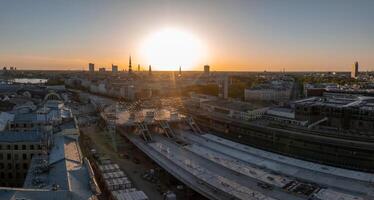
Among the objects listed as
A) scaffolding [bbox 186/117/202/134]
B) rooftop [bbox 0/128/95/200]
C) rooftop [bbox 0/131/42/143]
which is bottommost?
scaffolding [bbox 186/117/202/134]

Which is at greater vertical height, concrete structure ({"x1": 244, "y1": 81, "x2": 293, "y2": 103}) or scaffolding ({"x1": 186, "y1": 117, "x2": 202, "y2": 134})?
concrete structure ({"x1": 244, "y1": 81, "x2": 293, "y2": 103})

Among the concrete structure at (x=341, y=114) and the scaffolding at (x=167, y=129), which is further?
the concrete structure at (x=341, y=114)

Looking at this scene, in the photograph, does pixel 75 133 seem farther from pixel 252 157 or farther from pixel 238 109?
pixel 238 109

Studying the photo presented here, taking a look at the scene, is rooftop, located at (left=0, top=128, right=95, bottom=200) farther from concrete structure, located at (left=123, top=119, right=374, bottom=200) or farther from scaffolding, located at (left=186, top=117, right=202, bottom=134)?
scaffolding, located at (left=186, top=117, right=202, bottom=134)

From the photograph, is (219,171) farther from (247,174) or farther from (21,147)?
(21,147)

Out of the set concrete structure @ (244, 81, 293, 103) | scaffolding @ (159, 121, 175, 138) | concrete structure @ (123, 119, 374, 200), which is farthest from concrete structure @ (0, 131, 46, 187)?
concrete structure @ (244, 81, 293, 103)

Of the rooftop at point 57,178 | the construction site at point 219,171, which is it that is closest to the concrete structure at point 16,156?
the rooftop at point 57,178

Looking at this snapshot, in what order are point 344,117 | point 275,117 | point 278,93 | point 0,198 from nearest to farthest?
point 0,198, point 344,117, point 275,117, point 278,93

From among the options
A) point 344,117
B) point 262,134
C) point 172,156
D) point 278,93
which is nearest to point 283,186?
point 172,156

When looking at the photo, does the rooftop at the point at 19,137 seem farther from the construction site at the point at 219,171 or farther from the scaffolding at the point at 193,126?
the scaffolding at the point at 193,126

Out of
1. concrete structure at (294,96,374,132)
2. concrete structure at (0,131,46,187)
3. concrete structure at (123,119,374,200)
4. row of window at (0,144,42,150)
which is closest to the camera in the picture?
concrete structure at (123,119,374,200)

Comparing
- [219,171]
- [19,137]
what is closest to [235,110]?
[219,171]
